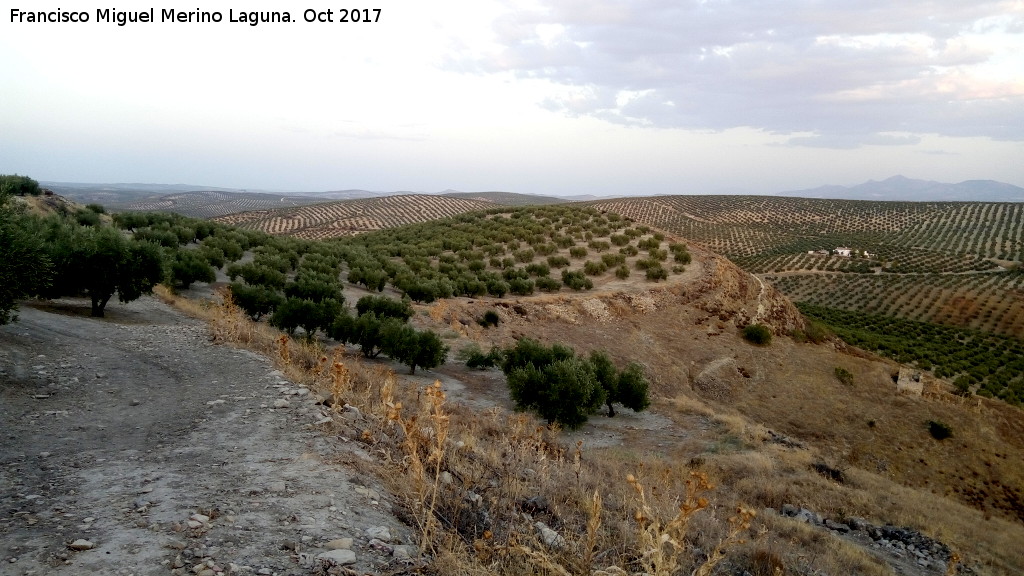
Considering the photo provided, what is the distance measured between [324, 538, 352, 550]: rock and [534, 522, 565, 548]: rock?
1500mm

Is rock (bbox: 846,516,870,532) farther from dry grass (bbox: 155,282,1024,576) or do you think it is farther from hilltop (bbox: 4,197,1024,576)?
dry grass (bbox: 155,282,1024,576)

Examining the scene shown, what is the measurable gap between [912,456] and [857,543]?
12.2 meters

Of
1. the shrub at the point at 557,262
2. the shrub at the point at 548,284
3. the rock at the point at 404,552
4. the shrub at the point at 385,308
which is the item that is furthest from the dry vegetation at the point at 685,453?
the shrub at the point at 557,262

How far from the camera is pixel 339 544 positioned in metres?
3.73

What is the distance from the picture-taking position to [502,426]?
32.1ft

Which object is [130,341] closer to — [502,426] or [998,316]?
[502,426]

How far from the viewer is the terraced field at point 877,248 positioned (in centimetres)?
5656

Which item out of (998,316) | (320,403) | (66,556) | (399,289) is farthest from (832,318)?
(66,556)

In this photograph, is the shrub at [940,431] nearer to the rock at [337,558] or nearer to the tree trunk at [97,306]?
the rock at [337,558]

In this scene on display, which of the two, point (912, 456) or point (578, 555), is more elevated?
point (578, 555)

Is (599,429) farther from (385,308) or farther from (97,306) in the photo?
(97,306)

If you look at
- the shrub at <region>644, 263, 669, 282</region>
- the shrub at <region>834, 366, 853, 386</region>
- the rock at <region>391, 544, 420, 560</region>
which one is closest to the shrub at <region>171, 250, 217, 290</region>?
the rock at <region>391, 544, 420, 560</region>

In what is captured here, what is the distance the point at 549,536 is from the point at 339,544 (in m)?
1.63

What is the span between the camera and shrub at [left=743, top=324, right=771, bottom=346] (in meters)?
25.6
